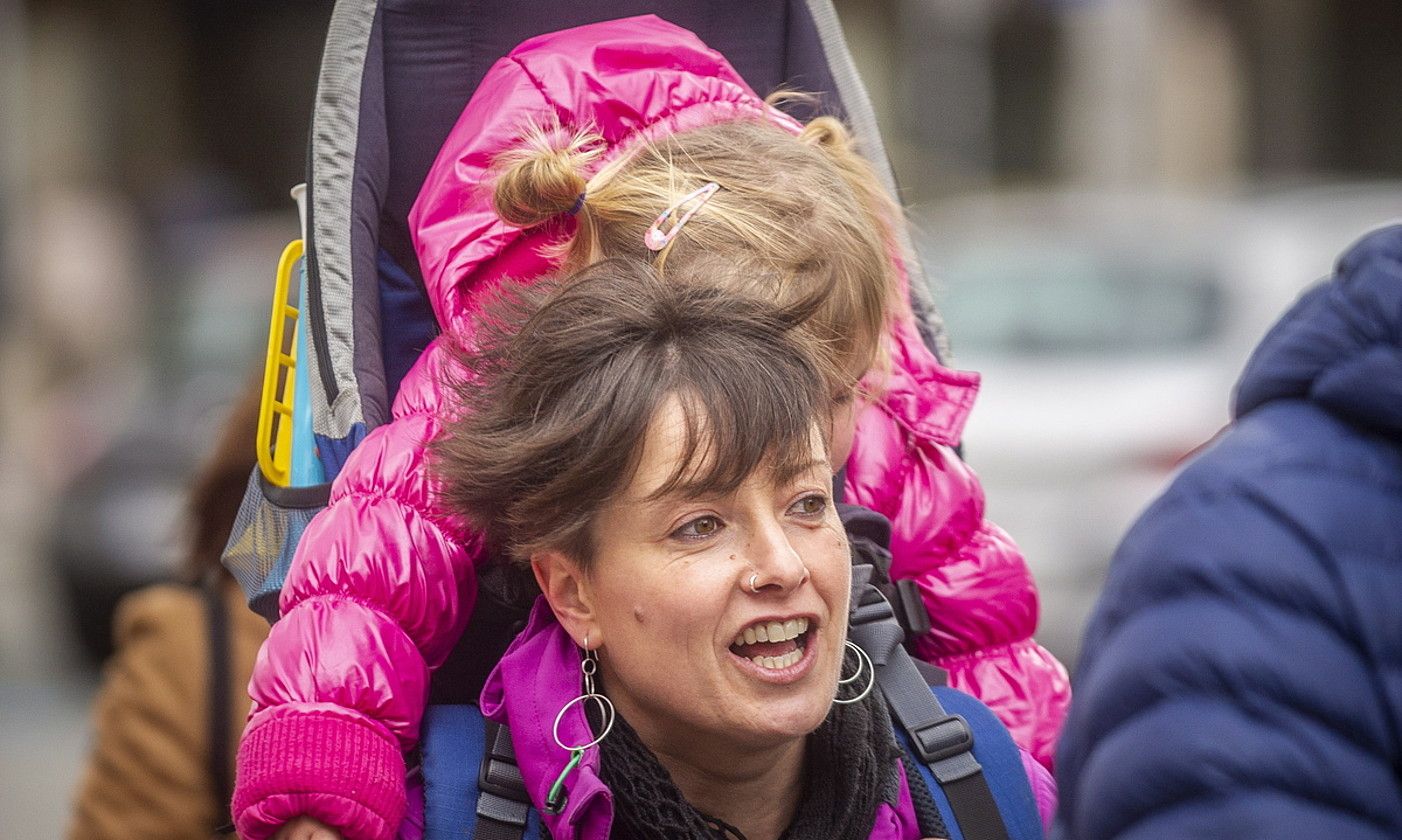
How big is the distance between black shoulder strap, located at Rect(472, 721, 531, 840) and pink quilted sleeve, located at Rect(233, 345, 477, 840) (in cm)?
10

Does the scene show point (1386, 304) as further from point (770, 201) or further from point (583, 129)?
point (583, 129)

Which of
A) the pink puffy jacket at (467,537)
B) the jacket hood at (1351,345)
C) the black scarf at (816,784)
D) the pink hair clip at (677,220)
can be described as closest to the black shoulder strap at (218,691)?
the pink puffy jacket at (467,537)

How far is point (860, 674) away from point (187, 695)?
177 centimetres

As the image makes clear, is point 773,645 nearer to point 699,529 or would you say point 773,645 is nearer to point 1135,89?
point 699,529

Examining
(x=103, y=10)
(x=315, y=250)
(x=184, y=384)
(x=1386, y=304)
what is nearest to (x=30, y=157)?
(x=103, y=10)

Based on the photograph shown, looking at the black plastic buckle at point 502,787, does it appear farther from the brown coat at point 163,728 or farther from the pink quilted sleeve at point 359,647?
the brown coat at point 163,728

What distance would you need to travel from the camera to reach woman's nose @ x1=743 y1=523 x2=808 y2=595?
204 centimetres

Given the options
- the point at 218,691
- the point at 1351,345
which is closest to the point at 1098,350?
the point at 218,691

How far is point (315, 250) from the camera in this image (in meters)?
2.61

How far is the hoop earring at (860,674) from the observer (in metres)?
2.25

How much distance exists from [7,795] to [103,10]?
35.9ft

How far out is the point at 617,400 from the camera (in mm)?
A: 2090

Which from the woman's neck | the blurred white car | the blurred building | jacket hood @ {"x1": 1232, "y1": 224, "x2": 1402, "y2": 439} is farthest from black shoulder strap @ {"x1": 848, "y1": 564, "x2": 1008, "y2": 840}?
the blurred building

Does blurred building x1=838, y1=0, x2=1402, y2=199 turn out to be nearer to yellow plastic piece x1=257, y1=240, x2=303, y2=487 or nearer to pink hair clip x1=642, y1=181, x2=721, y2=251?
yellow plastic piece x1=257, y1=240, x2=303, y2=487
